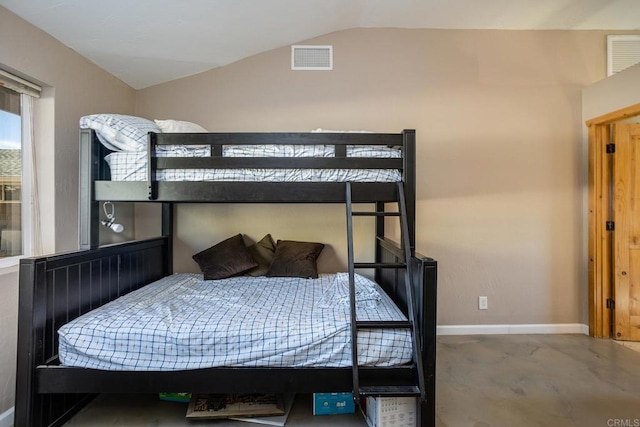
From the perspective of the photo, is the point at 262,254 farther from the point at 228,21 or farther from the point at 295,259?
the point at 228,21

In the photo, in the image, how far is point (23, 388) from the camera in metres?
1.57

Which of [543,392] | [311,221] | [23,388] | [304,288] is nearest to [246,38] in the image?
[311,221]

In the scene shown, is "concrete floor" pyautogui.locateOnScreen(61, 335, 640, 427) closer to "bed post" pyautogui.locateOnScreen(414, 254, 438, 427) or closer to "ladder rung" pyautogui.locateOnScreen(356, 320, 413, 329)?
"bed post" pyautogui.locateOnScreen(414, 254, 438, 427)

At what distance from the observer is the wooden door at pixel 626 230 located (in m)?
2.88

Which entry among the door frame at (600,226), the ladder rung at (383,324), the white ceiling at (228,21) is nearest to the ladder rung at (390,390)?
the ladder rung at (383,324)

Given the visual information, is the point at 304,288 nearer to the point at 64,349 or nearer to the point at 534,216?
the point at 64,349

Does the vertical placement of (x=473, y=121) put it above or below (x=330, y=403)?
above

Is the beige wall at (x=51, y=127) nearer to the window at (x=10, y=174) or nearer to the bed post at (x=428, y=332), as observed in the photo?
the window at (x=10, y=174)

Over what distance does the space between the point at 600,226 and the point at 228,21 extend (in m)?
3.69

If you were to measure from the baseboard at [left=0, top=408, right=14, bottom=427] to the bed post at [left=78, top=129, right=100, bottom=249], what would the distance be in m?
0.98

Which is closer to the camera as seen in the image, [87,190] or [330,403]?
[330,403]

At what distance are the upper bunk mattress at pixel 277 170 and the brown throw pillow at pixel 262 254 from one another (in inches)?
44.9

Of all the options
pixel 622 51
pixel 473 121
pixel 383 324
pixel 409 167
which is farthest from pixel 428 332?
pixel 622 51

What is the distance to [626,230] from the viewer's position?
2.91m
